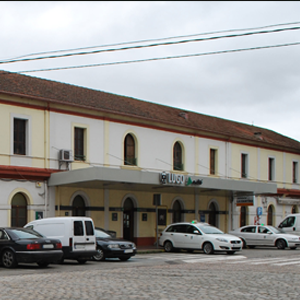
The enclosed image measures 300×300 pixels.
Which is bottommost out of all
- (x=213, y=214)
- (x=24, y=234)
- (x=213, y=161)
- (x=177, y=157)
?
(x=213, y=214)

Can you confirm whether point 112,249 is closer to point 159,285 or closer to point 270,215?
point 159,285

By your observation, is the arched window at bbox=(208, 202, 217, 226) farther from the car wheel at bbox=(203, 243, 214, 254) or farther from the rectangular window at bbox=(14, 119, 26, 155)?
the rectangular window at bbox=(14, 119, 26, 155)

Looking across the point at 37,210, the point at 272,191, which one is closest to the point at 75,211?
the point at 37,210

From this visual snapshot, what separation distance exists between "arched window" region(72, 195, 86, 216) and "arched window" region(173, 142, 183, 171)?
24.5 ft

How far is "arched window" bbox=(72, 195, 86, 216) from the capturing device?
2867 cm

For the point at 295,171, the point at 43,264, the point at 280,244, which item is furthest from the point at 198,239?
the point at 295,171

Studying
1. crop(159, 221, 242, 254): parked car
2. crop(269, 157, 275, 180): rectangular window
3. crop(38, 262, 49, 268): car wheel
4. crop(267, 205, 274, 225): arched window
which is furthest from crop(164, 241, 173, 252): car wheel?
crop(269, 157, 275, 180): rectangular window

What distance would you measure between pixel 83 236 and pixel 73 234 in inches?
16.1

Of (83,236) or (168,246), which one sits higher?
(83,236)

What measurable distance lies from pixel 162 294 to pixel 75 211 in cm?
1863

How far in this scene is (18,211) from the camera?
26.1 meters

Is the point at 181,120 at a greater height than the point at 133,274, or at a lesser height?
greater

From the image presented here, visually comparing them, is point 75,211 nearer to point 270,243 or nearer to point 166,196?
point 166,196

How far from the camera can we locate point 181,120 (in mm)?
35750
